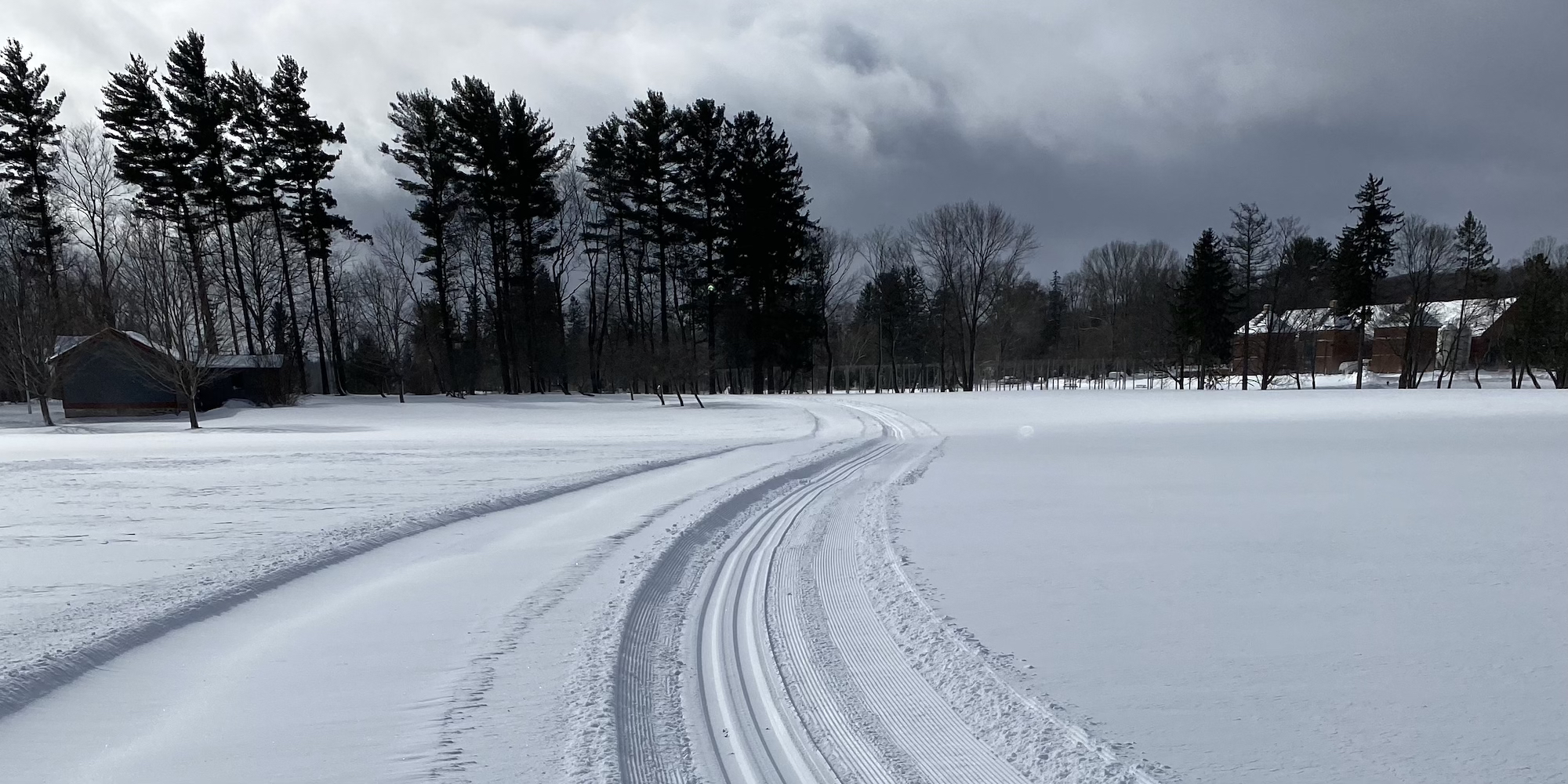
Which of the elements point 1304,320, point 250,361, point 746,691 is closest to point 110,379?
point 250,361

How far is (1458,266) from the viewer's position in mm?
47125

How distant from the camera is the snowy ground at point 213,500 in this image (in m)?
5.08

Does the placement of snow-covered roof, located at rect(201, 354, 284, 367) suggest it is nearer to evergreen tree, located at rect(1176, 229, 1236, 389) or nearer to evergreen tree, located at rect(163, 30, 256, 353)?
evergreen tree, located at rect(163, 30, 256, 353)

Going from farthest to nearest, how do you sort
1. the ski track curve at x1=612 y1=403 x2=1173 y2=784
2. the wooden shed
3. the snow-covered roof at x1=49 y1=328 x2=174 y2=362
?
the wooden shed < the snow-covered roof at x1=49 y1=328 x2=174 y2=362 < the ski track curve at x1=612 y1=403 x2=1173 y2=784

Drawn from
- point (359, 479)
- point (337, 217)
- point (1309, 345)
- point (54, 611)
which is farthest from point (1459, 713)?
point (1309, 345)

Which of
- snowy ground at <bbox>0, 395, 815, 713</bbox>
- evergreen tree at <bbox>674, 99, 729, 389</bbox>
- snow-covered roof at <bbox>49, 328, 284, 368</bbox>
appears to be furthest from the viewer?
evergreen tree at <bbox>674, 99, 729, 389</bbox>

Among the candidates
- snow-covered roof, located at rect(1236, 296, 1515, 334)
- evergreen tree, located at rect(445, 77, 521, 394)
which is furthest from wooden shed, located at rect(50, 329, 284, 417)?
snow-covered roof, located at rect(1236, 296, 1515, 334)

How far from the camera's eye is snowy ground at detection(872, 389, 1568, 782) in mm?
3258

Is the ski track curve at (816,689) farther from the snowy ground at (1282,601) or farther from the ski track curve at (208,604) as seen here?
the ski track curve at (208,604)

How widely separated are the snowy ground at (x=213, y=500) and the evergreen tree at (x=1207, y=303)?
1483 inches

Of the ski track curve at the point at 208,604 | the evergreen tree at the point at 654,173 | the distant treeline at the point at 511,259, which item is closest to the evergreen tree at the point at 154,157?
the distant treeline at the point at 511,259

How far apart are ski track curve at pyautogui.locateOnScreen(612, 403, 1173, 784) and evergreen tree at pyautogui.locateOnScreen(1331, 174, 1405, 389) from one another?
5264 centimetres

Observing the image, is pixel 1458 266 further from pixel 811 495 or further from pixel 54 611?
pixel 54 611

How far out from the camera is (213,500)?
32.4 ft
